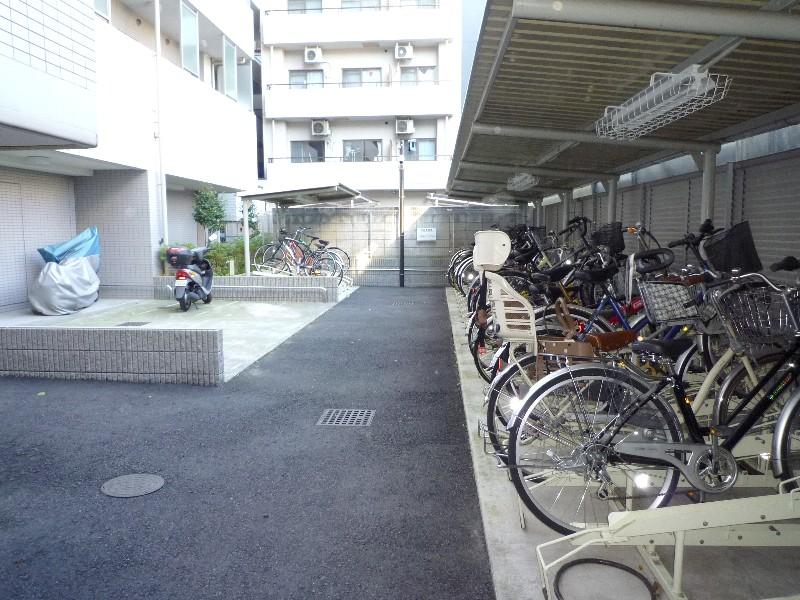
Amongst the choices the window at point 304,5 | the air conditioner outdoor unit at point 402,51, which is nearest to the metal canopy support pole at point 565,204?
the air conditioner outdoor unit at point 402,51

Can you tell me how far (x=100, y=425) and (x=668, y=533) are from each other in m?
3.96

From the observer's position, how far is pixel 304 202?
14945 millimetres

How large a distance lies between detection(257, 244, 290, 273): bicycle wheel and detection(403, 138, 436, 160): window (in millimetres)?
9478

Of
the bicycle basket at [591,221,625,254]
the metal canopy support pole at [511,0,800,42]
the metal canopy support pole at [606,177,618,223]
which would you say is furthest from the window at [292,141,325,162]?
the metal canopy support pole at [511,0,800,42]

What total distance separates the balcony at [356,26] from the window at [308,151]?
139 inches

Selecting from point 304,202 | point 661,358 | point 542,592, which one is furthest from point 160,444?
point 304,202

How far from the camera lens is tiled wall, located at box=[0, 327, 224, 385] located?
5.58m

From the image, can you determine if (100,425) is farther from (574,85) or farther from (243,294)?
(243,294)

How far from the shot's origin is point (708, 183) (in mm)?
5188

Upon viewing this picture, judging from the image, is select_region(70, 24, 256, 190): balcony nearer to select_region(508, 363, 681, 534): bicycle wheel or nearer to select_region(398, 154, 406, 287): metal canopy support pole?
select_region(398, 154, 406, 287): metal canopy support pole

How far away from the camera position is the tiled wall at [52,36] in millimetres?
4754

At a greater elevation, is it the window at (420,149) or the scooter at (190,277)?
the window at (420,149)

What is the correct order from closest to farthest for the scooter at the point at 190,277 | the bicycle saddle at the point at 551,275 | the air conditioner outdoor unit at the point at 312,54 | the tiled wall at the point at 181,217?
1. the bicycle saddle at the point at 551,275
2. the scooter at the point at 190,277
3. the tiled wall at the point at 181,217
4. the air conditioner outdoor unit at the point at 312,54

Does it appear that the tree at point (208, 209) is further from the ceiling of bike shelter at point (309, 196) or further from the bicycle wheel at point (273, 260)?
A: the ceiling of bike shelter at point (309, 196)
